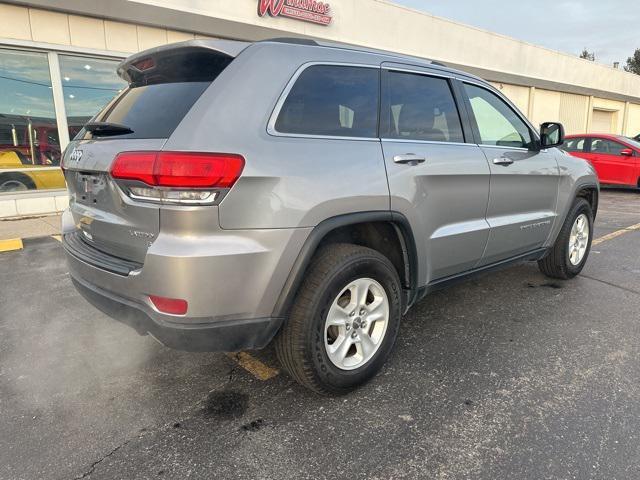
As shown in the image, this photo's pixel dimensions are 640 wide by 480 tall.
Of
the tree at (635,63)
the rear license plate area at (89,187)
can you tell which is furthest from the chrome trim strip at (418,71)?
the tree at (635,63)

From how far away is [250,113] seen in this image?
2133 millimetres

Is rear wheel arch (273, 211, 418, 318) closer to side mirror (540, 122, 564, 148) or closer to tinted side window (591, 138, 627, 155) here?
side mirror (540, 122, 564, 148)

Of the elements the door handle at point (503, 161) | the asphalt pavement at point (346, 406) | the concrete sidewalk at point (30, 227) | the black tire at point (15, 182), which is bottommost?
the asphalt pavement at point (346, 406)

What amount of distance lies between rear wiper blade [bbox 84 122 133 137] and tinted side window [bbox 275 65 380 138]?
82 centimetres

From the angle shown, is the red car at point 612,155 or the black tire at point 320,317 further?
the red car at point 612,155

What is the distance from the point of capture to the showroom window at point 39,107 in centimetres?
799

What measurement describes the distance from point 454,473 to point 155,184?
180 centimetres

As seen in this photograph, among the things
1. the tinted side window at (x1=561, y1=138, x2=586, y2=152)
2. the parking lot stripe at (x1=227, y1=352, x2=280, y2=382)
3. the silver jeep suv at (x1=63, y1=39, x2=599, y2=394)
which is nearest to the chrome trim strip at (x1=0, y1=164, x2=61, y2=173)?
the silver jeep suv at (x1=63, y1=39, x2=599, y2=394)

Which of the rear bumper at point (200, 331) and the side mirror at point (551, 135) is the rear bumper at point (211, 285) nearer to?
the rear bumper at point (200, 331)

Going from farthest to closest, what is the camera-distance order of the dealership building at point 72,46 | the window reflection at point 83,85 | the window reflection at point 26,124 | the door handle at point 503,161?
the window reflection at point 83,85
the window reflection at point 26,124
the dealership building at point 72,46
the door handle at point 503,161

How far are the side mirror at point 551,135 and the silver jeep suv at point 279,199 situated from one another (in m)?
0.90

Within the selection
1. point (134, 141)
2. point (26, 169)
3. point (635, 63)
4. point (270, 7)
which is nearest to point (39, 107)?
point (26, 169)

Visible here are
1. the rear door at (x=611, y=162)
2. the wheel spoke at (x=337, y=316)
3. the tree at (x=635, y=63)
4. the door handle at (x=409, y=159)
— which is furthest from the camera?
the tree at (x=635, y=63)

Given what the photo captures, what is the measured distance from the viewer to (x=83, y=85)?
861 cm
